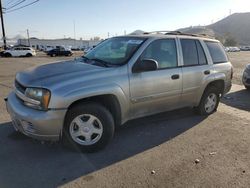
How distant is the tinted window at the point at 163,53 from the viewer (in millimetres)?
4787

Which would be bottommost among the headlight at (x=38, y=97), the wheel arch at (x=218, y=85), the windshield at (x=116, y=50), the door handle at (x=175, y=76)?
the wheel arch at (x=218, y=85)

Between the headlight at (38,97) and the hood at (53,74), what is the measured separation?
0.30ft

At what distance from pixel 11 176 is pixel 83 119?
125 centimetres

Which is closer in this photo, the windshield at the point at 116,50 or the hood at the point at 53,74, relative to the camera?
the hood at the point at 53,74

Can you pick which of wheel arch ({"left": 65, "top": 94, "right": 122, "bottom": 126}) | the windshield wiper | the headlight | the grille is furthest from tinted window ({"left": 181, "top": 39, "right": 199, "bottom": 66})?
the grille

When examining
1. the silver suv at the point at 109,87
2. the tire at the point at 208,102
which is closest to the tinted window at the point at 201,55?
the silver suv at the point at 109,87

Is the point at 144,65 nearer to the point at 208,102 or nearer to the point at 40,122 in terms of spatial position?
the point at 40,122

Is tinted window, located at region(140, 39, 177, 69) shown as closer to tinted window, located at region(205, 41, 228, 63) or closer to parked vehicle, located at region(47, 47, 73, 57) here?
tinted window, located at region(205, 41, 228, 63)

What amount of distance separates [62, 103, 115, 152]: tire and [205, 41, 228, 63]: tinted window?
121 inches

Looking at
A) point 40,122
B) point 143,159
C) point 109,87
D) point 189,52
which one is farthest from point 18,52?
point 143,159

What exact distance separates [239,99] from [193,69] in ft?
12.0

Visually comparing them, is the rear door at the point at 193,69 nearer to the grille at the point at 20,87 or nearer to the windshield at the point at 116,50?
the windshield at the point at 116,50

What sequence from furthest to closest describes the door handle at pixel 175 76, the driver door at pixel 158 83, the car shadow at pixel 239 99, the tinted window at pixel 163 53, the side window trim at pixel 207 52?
the car shadow at pixel 239 99
the side window trim at pixel 207 52
the door handle at pixel 175 76
the tinted window at pixel 163 53
the driver door at pixel 158 83

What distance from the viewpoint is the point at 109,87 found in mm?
4133
